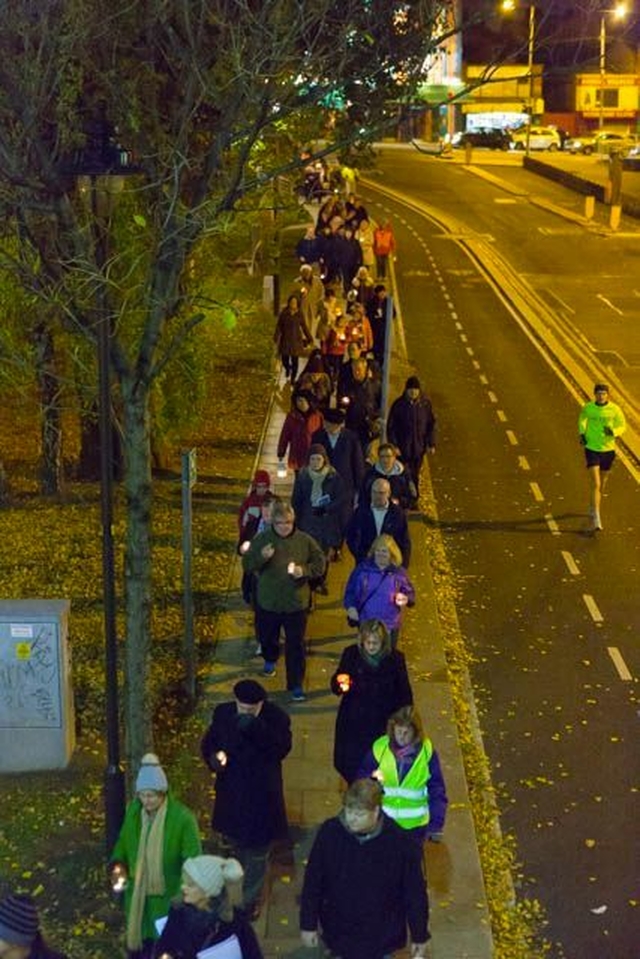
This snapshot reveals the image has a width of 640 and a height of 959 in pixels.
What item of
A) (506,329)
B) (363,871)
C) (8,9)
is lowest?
(506,329)

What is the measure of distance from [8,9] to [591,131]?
110 metres

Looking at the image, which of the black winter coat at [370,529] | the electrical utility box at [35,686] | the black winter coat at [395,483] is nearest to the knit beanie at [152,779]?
the electrical utility box at [35,686]

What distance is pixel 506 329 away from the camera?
1282 inches

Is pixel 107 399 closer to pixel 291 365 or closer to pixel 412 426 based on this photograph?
pixel 412 426

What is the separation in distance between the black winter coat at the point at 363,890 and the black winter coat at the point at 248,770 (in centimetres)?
142

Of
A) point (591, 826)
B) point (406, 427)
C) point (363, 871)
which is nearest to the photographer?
point (363, 871)

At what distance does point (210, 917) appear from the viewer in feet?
19.1

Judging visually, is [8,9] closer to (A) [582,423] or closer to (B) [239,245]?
(A) [582,423]

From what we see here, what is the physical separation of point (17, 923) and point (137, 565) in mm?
3986

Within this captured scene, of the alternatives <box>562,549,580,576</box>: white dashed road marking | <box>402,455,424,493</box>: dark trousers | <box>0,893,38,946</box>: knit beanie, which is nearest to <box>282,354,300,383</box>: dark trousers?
<box>402,455,424,493</box>: dark trousers

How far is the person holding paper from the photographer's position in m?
5.79

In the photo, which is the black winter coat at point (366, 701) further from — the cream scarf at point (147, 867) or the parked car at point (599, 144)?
the parked car at point (599, 144)

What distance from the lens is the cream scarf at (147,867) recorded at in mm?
7148

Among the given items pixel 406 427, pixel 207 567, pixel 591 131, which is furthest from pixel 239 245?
pixel 591 131
